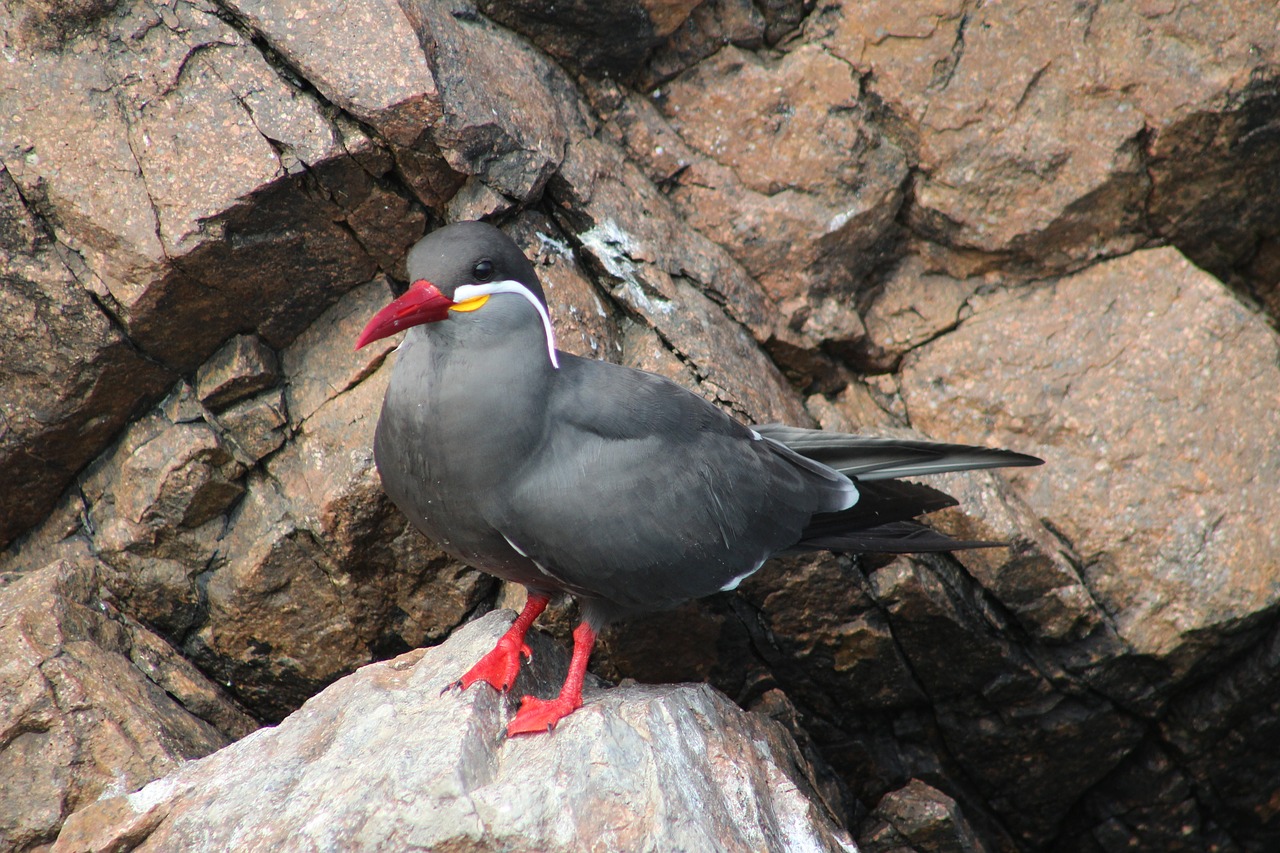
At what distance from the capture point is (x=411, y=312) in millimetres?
3576

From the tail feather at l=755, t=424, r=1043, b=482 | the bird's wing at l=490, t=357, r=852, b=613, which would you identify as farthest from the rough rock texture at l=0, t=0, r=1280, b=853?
the bird's wing at l=490, t=357, r=852, b=613

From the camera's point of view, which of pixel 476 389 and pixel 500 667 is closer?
pixel 476 389

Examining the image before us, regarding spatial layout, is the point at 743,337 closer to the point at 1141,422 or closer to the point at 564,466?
the point at 564,466

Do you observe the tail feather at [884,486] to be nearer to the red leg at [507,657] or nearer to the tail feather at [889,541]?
the tail feather at [889,541]

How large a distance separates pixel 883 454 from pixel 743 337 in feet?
3.54

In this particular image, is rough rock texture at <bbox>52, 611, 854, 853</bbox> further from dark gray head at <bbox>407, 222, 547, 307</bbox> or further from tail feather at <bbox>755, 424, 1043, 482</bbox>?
dark gray head at <bbox>407, 222, 547, 307</bbox>

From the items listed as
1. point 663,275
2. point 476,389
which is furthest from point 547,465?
point 663,275

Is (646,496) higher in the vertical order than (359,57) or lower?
lower

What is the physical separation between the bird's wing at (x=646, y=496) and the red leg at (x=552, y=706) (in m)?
0.27

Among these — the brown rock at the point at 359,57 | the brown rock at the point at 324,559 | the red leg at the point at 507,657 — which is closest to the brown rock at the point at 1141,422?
the red leg at the point at 507,657

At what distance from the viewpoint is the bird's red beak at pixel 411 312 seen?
3.52 meters

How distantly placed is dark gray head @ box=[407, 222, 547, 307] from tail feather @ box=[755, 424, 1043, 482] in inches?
59.5

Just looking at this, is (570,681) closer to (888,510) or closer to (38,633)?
(888,510)

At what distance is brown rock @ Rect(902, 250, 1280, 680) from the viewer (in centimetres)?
500
